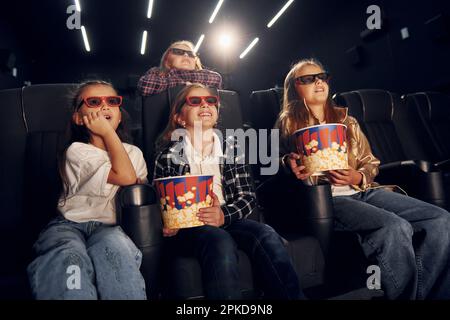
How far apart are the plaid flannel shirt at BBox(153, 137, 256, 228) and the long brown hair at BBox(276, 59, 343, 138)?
1.06ft

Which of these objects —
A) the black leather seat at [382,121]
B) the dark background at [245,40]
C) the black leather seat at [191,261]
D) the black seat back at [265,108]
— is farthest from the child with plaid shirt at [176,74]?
the dark background at [245,40]

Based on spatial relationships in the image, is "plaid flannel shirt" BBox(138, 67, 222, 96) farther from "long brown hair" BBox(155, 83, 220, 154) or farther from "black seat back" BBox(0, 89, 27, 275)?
"black seat back" BBox(0, 89, 27, 275)

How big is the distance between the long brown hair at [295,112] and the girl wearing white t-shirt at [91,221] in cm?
72

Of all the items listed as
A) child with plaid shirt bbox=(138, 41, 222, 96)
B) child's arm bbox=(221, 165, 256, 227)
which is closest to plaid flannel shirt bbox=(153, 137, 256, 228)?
child's arm bbox=(221, 165, 256, 227)

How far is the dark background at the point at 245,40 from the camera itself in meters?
3.74

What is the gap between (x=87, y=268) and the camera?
0.95 meters

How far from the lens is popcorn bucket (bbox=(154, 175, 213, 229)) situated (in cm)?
106

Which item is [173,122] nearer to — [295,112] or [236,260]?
[295,112]

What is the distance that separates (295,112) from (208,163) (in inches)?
21.8

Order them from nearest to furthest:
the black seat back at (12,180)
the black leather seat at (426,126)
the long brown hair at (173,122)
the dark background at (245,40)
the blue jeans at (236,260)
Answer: the blue jeans at (236,260) < the black seat back at (12,180) < the long brown hair at (173,122) < the black leather seat at (426,126) < the dark background at (245,40)

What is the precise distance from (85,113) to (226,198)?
672 millimetres

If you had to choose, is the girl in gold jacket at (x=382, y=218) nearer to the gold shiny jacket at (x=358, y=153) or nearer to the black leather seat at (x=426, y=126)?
the gold shiny jacket at (x=358, y=153)
